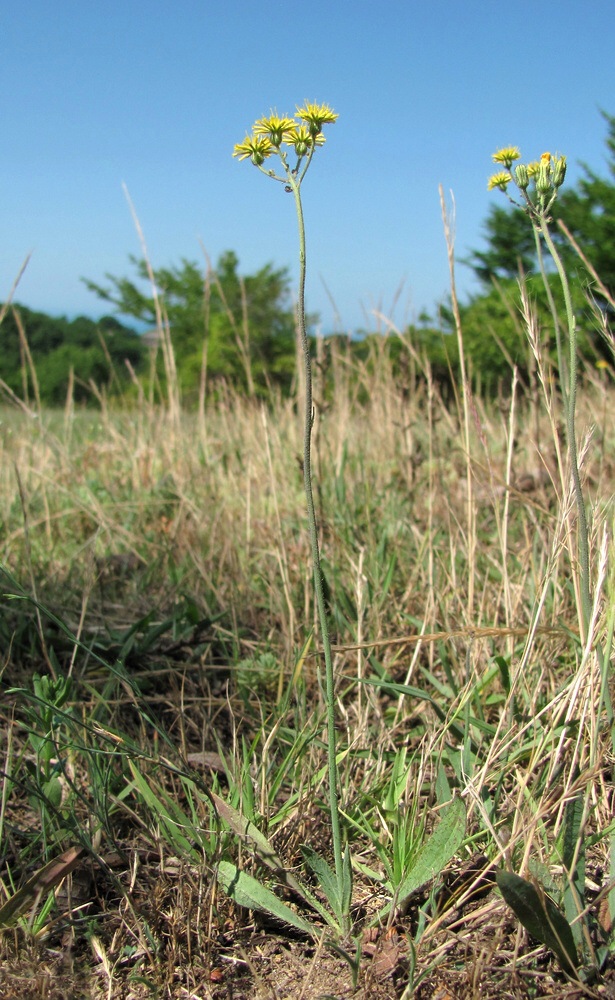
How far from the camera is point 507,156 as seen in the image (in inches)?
46.3

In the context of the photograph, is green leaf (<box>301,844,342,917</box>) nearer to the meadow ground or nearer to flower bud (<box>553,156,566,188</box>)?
the meadow ground

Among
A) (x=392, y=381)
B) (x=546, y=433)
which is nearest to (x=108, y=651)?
(x=392, y=381)

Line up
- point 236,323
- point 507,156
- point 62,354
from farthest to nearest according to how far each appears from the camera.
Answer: point 62,354 → point 236,323 → point 507,156

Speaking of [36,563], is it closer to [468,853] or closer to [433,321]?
[468,853]

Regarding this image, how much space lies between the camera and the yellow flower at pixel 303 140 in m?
0.89

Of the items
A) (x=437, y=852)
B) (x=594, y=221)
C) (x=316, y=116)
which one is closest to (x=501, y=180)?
(x=316, y=116)

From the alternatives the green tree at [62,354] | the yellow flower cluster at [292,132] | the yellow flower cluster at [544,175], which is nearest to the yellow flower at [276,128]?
the yellow flower cluster at [292,132]

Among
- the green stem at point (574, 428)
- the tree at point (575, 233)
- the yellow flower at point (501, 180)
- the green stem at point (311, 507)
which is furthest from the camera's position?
the tree at point (575, 233)

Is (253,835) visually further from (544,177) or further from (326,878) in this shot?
(544,177)

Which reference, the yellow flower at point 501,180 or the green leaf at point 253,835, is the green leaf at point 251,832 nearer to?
the green leaf at point 253,835

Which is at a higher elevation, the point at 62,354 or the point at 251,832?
the point at 62,354

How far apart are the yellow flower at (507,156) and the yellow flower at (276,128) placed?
0.43m

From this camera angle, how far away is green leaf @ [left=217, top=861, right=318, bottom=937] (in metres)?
1.01

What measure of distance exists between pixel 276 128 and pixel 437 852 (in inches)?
36.8
